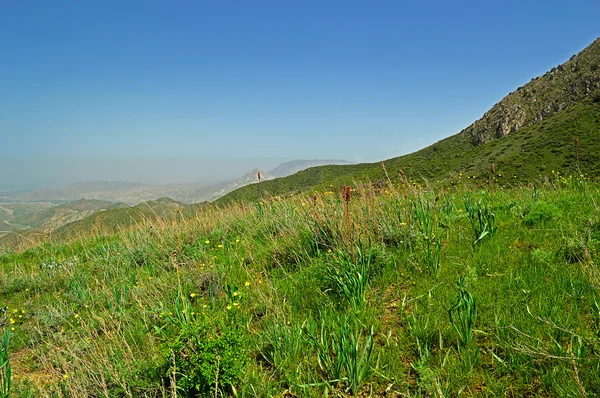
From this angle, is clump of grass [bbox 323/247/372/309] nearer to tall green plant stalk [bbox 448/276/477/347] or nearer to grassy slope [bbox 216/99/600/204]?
tall green plant stalk [bbox 448/276/477/347]

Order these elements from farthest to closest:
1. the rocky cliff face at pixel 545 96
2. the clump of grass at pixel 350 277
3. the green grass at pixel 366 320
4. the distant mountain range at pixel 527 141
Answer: the rocky cliff face at pixel 545 96, the distant mountain range at pixel 527 141, the clump of grass at pixel 350 277, the green grass at pixel 366 320

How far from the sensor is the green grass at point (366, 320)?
7.00 feet

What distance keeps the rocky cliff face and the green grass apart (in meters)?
75.7

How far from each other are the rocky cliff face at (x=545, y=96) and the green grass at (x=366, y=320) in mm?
75724

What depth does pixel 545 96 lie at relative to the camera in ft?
231

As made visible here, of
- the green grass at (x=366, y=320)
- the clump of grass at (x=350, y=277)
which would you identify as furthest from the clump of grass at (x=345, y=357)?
the clump of grass at (x=350, y=277)

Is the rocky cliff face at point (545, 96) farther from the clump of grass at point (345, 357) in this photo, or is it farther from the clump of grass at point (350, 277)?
the clump of grass at point (345, 357)

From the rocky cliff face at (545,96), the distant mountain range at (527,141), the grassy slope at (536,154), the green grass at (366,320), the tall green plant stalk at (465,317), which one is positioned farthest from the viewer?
the rocky cliff face at (545,96)

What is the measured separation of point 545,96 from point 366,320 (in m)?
90.6

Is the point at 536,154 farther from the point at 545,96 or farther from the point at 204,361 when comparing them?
the point at 204,361

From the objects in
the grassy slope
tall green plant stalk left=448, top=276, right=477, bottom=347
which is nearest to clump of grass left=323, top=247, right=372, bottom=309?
tall green plant stalk left=448, top=276, right=477, bottom=347

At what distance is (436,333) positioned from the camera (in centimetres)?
247

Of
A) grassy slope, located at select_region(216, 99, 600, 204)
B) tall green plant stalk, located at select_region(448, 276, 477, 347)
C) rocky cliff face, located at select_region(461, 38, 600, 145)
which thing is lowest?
tall green plant stalk, located at select_region(448, 276, 477, 347)

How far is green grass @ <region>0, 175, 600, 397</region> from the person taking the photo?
84.0 inches
